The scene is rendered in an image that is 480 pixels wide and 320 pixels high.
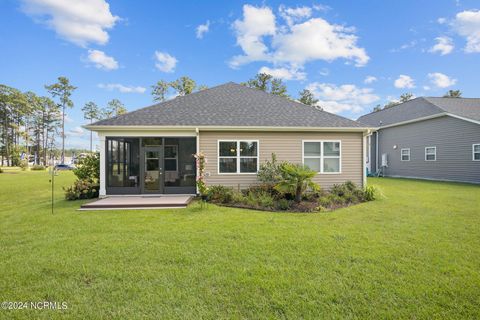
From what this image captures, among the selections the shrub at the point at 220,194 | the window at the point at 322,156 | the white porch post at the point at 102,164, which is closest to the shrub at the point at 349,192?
the window at the point at 322,156

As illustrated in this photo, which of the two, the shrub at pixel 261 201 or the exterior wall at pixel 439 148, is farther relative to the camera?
the exterior wall at pixel 439 148

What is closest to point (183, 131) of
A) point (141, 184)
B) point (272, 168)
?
point (141, 184)

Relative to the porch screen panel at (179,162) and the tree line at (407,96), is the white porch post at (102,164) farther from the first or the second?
the tree line at (407,96)

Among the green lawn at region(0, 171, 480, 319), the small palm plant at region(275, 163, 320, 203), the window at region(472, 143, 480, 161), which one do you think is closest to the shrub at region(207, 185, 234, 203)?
the small palm plant at region(275, 163, 320, 203)

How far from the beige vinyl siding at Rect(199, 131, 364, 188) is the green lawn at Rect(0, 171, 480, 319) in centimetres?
372

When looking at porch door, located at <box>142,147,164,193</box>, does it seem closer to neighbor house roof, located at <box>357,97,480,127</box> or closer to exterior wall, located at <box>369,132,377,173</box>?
neighbor house roof, located at <box>357,97,480,127</box>

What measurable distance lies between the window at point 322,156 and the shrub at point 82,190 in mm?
9333

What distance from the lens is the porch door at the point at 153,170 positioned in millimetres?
10031

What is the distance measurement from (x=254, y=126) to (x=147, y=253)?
22.5 ft

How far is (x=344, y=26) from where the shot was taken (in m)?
14.4

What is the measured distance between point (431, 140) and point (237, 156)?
15013 millimetres

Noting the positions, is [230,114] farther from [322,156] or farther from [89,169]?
[89,169]

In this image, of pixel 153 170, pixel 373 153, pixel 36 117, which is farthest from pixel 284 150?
A: pixel 36 117

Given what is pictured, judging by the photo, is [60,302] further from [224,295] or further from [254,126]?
[254,126]
